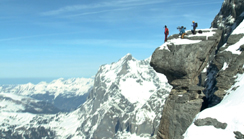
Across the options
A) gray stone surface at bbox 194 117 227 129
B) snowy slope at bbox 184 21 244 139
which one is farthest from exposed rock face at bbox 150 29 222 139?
gray stone surface at bbox 194 117 227 129

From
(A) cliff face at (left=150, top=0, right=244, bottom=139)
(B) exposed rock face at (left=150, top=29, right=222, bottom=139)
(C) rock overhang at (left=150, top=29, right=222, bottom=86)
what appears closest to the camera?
(A) cliff face at (left=150, top=0, right=244, bottom=139)

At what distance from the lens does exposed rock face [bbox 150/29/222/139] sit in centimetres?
3262

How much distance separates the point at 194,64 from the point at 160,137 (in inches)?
479

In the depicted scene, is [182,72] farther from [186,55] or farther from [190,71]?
[186,55]

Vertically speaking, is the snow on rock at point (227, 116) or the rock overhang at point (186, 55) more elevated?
the rock overhang at point (186, 55)

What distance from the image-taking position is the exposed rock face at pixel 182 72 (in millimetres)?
32625

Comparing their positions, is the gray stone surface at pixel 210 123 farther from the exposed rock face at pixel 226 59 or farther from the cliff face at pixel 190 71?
the exposed rock face at pixel 226 59

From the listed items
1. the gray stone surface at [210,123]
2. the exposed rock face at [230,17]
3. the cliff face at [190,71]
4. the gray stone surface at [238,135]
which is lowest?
the gray stone surface at [238,135]

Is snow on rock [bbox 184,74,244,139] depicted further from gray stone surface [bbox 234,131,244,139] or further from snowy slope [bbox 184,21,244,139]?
gray stone surface [bbox 234,131,244,139]

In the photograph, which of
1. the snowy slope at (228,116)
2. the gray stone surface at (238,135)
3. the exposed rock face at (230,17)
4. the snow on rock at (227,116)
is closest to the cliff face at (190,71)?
the snowy slope at (228,116)

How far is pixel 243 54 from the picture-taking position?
31656mm

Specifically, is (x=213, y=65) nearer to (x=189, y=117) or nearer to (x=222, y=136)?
(x=189, y=117)

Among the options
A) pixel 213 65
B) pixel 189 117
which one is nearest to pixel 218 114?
pixel 189 117

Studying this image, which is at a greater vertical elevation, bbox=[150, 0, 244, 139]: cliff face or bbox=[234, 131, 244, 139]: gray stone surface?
bbox=[150, 0, 244, 139]: cliff face
